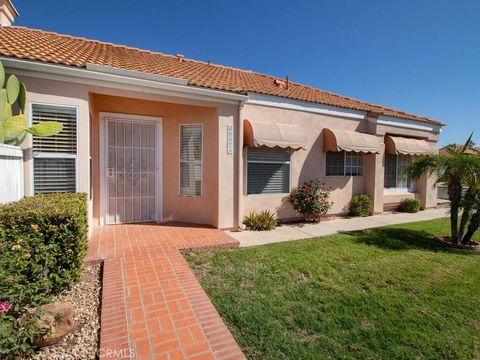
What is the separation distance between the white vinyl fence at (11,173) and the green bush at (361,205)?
1390 centimetres

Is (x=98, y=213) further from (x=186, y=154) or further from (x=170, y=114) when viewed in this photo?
(x=170, y=114)

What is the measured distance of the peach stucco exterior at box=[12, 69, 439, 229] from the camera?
23.9 feet

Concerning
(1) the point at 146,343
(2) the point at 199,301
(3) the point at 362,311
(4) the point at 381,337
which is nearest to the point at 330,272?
(3) the point at 362,311

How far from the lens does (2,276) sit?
11.3ft

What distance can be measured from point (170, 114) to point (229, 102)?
8.33ft

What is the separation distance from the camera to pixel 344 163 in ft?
45.1

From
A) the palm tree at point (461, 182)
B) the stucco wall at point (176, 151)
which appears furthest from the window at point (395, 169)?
the stucco wall at point (176, 151)

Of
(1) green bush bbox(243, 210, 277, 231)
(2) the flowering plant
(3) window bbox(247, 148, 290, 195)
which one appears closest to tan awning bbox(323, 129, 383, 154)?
(3) window bbox(247, 148, 290, 195)

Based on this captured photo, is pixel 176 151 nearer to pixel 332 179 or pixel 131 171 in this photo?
pixel 131 171

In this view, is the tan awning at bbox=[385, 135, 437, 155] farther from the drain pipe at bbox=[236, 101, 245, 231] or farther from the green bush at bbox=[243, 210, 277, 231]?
the drain pipe at bbox=[236, 101, 245, 231]

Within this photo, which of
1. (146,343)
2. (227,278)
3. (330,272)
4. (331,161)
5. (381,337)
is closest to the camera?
(146,343)

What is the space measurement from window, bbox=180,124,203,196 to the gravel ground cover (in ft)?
16.1

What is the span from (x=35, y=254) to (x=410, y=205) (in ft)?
59.0

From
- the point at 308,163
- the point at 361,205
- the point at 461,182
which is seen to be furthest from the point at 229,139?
the point at 461,182
